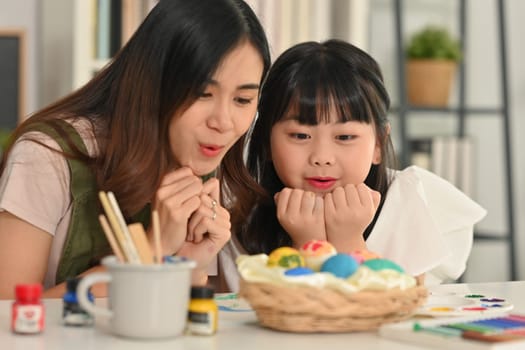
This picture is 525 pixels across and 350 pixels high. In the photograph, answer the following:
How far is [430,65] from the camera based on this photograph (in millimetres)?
3959

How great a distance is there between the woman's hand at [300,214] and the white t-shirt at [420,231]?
21 centimetres

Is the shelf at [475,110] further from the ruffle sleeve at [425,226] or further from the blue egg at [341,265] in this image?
the blue egg at [341,265]

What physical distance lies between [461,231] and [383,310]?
1000 millimetres

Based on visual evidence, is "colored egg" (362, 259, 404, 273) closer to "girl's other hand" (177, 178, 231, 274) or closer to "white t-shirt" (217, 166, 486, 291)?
"girl's other hand" (177, 178, 231, 274)

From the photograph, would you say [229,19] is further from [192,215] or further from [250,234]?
[250,234]

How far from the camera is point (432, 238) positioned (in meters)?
1.82

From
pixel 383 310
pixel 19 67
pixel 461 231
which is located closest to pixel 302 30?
pixel 19 67

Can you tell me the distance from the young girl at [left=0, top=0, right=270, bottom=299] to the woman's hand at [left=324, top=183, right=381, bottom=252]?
7.7 inches

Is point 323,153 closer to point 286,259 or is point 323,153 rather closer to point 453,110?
point 286,259

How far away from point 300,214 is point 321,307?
567mm

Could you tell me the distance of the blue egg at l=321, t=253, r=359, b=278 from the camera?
1.08m

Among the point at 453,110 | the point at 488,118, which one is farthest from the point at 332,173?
the point at 488,118

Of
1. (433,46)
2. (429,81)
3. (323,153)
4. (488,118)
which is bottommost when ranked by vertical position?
(323,153)

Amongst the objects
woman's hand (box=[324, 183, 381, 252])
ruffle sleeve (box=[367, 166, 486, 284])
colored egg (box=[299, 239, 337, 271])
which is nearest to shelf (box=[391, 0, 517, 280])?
ruffle sleeve (box=[367, 166, 486, 284])
